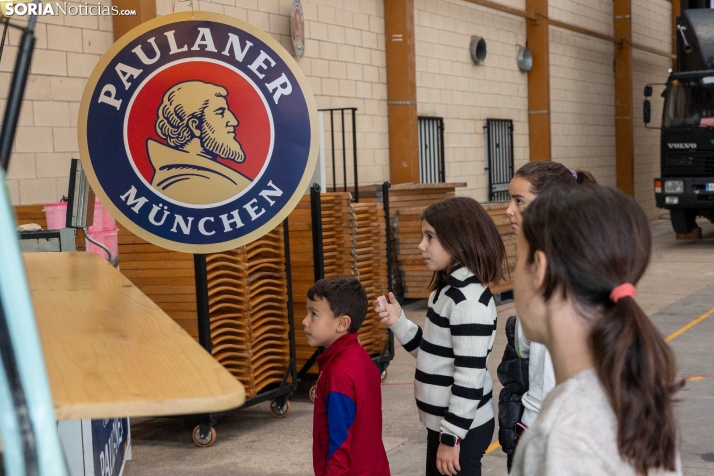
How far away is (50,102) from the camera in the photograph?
7.10m

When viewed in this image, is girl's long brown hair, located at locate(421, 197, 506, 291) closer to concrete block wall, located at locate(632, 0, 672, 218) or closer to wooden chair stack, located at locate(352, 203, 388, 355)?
wooden chair stack, located at locate(352, 203, 388, 355)

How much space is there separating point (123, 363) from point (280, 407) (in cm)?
492

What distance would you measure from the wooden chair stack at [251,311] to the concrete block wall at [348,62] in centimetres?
440

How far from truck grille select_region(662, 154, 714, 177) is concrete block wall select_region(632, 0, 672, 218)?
5.43 metres

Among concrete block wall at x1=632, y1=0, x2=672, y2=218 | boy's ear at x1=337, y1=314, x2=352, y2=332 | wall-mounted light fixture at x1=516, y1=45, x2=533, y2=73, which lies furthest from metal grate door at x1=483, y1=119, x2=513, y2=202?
boy's ear at x1=337, y1=314, x2=352, y2=332

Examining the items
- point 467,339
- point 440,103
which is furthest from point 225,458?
point 440,103

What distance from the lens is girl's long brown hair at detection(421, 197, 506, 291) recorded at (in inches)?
120

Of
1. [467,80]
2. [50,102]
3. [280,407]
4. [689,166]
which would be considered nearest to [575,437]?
[280,407]

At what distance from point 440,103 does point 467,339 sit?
10.4 metres

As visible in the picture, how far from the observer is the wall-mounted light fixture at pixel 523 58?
15.6m

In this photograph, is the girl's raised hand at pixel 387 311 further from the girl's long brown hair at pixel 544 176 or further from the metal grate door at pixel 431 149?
the metal grate door at pixel 431 149

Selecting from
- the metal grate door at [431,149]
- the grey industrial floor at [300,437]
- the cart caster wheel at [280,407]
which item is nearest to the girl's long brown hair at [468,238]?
the grey industrial floor at [300,437]

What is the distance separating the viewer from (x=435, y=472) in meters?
3.14

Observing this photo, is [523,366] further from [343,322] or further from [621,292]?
[621,292]
